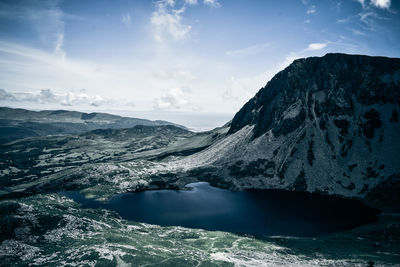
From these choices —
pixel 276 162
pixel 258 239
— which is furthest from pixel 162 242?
pixel 276 162

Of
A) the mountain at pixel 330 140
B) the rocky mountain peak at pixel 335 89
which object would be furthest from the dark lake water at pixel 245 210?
the rocky mountain peak at pixel 335 89

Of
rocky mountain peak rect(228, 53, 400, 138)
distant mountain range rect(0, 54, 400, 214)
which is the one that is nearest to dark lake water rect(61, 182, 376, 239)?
distant mountain range rect(0, 54, 400, 214)

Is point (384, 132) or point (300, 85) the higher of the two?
point (300, 85)

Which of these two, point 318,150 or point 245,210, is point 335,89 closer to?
point 318,150

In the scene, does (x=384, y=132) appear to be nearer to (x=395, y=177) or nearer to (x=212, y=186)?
(x=395, y=177)

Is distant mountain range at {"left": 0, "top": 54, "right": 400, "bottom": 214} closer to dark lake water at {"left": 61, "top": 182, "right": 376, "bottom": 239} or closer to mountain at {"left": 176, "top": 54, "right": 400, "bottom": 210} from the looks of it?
mountain at {"left": 176, "top": 54, "right": 400, "bottom": 210}
